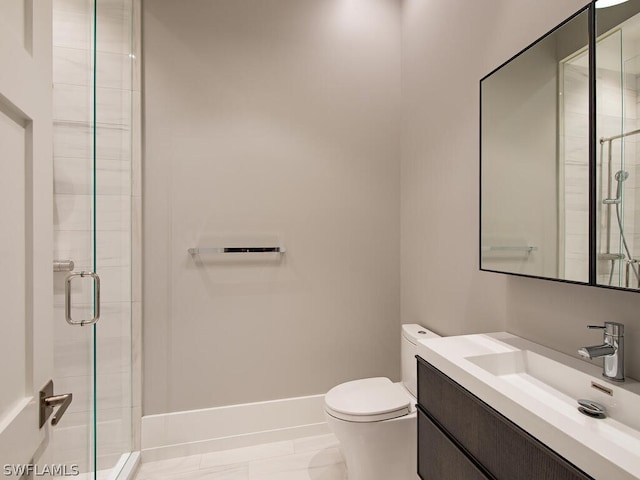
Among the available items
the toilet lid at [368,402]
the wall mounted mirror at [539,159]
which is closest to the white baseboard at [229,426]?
the toilet lid at [368,402]

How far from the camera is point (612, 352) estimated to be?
88 cm

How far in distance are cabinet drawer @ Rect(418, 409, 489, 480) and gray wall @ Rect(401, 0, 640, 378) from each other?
50 cm

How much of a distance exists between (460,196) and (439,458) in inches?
43.3

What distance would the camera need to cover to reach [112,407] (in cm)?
153

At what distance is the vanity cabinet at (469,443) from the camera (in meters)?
0.71

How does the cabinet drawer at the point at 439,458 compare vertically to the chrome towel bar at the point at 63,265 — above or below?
below

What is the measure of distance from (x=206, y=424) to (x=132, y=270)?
0.98 metres

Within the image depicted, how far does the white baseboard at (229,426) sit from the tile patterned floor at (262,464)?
0.04 meters

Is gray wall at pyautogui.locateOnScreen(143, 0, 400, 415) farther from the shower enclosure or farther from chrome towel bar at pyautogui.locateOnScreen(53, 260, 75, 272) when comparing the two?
the shower enclosure

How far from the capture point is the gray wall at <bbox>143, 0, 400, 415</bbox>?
1876 mm

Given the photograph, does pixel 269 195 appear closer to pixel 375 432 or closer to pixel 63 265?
pixel 63 265

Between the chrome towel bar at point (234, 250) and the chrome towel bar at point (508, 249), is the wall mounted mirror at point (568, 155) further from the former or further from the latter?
the chrome towel bar at point (234, 250)

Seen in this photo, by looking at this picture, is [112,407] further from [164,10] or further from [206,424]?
[164,10]

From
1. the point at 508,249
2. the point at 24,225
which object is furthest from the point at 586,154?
the point at 24,225
